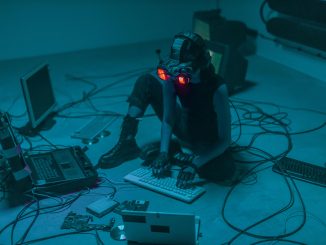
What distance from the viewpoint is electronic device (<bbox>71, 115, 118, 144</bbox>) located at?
322cm

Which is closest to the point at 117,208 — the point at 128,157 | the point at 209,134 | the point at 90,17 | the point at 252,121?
the point at 128,157

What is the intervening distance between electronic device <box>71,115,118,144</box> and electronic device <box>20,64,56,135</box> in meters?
0.32

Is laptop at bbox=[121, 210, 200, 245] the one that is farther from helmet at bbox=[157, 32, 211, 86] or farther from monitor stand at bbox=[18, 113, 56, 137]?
monitor stand at bbox=[18, 113, 56, 137]

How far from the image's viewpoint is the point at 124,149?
9.50 feet

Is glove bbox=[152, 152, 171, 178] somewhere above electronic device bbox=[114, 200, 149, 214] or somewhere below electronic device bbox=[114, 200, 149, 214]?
above

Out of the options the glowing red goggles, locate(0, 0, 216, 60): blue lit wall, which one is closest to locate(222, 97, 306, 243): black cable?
the glowing red goggles

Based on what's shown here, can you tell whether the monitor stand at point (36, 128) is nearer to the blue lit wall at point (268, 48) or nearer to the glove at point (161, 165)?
the glove at point (161, 165)

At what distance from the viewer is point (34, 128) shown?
3338 mm

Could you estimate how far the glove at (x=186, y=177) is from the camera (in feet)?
8.21

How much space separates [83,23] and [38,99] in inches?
90.5

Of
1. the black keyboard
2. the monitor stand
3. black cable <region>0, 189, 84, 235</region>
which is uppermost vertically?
the monitor stand

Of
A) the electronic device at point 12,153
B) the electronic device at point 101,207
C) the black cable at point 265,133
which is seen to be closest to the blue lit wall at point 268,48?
the black cable at point 265,133

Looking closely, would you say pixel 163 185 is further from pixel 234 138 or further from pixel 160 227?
pixel 234 138

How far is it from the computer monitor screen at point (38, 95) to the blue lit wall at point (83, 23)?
196 cm
